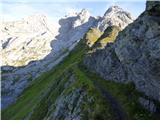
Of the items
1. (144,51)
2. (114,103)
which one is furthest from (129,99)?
(144,51)

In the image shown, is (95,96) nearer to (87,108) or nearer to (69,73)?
(87,108)

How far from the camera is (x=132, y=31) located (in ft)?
218

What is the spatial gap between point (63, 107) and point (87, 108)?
12.1 m

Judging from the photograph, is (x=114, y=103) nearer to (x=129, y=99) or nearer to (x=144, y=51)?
(x=129, y=99)

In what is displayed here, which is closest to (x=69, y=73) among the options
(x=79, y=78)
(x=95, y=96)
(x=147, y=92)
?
(x=79, y=78)

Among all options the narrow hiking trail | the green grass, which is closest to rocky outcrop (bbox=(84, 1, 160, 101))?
the green grass

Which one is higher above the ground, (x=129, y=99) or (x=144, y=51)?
→ (x=144, y=51)

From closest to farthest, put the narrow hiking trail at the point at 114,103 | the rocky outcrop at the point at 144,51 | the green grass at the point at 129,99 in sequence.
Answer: the rocky outcrop at the point at 144,51
the green grass at the point at 129,99
the narrow hiking trail at the point at 114,103

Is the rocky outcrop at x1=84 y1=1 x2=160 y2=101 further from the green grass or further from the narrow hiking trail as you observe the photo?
the narrow hiking trail

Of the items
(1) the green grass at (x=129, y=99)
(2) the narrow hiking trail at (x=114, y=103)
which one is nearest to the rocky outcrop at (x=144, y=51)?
(1) the green grass at (x=129, y=99)

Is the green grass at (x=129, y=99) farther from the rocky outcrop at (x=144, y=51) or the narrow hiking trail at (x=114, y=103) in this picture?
the rocky outcrop at (x=144, y=51)

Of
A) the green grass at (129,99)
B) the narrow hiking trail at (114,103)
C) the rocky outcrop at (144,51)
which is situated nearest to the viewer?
the rocky outcrop at (144,51)

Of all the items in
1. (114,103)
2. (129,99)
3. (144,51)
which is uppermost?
(144,51)

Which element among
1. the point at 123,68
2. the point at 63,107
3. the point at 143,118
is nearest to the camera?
the point at 143,118
